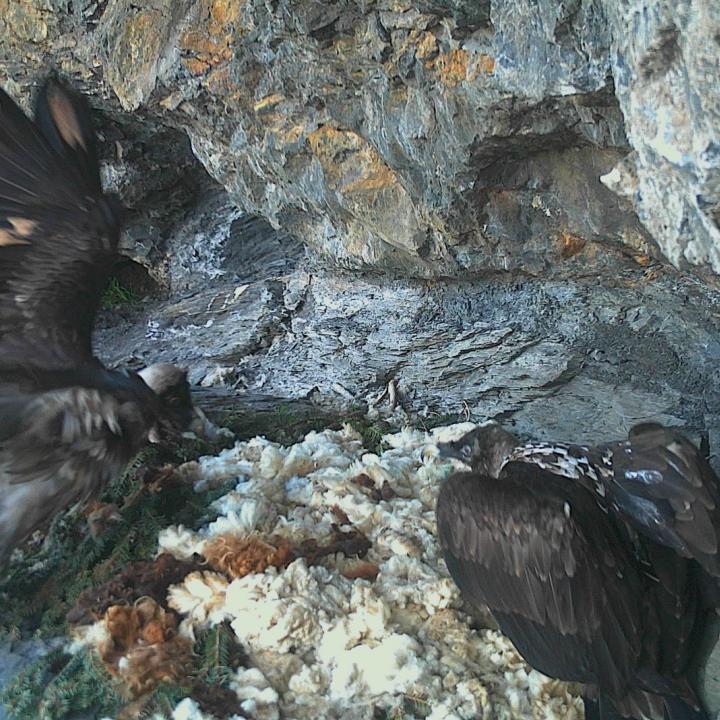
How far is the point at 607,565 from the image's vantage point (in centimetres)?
207

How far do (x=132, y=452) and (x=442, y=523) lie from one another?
1006 mm

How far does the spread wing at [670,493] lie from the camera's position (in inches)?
82.4

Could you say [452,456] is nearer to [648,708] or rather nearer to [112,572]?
[648,708]

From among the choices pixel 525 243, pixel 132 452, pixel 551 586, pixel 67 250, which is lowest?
pixel 551 586

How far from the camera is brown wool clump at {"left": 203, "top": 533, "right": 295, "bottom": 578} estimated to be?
7.99ft

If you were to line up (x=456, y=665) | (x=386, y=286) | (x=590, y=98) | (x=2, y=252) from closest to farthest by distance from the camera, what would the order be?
(x=590, y=98) → (x=456, y=665) → (x=2, y=252) → (x=386, y=286)

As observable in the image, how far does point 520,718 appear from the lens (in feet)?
6.82

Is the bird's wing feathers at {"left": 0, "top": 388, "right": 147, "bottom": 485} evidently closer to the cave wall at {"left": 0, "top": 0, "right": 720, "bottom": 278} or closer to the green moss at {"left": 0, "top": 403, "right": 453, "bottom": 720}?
the green moss at {"left": 0, "top": 403, "right": 453, "bottom": 720}

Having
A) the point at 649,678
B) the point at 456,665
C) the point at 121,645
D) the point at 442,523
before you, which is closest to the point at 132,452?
the point at 121,645

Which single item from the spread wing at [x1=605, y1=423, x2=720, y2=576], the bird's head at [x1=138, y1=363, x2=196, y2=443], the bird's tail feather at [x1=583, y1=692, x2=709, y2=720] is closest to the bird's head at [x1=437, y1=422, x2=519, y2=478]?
the spread wing at [x1=605, y1=423, x2=720, y2=576]

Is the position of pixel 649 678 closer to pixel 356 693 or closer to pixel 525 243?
pixel 356 693

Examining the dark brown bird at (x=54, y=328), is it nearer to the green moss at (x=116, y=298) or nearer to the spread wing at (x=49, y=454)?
the spread wing at (x=49, y=454)

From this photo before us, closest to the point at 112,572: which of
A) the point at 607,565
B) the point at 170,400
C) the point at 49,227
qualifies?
the point at 170,400

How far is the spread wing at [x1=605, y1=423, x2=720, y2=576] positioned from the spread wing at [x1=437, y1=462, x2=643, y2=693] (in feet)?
0.35
